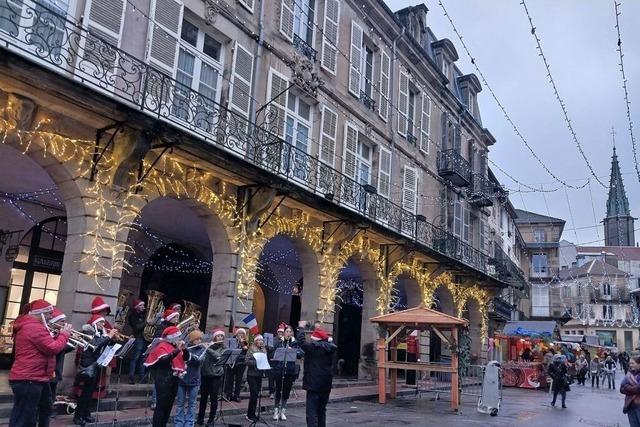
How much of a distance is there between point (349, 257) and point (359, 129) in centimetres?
379

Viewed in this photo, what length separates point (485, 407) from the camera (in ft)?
39.7

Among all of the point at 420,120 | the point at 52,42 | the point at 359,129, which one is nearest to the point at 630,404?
the point at 52,42

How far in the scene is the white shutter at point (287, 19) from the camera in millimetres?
13453

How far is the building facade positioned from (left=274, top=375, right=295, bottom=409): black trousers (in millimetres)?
2012

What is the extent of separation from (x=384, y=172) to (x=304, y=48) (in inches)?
191

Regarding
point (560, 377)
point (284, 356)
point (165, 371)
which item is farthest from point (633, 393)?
point (560, 377)

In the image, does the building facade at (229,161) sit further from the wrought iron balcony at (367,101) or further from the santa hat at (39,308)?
the santa hat at (39,308)

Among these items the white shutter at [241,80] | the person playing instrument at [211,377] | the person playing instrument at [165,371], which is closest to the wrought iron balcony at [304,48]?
the white shutter at [241,80]

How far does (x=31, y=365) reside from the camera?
5.52m

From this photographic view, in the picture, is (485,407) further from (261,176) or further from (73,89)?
(73,89)

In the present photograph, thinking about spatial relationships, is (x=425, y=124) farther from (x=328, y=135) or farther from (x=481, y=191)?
(x=328, y=135)

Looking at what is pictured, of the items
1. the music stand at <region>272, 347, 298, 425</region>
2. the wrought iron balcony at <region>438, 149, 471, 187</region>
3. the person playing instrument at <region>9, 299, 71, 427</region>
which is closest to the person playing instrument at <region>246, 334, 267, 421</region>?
the music stand at <region>272, 347, 298, 425</region>

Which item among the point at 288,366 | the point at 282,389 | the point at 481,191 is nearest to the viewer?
the point at 282,389

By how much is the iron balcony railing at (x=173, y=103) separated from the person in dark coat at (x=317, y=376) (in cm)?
394
